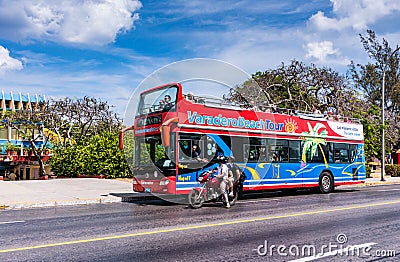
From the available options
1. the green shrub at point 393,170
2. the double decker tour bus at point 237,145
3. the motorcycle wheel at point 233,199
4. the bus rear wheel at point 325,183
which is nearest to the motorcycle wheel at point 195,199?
the double decker tour bus at point 237,145

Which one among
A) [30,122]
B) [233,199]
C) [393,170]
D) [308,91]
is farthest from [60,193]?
[393,170]

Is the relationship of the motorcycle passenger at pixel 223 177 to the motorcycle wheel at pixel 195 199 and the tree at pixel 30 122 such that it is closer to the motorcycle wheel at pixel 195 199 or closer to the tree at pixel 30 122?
the motorcycle wheel at pixel 195 199

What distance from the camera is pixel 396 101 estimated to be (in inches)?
2079

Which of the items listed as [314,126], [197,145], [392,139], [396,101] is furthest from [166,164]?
[396,101]

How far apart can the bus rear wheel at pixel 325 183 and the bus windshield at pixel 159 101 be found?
8911 millimetres

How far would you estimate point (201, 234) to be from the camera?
8734mm

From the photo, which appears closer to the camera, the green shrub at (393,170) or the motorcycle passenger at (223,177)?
the motorcycle passenger at (223,177)

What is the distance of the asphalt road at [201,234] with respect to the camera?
6973 millimetres

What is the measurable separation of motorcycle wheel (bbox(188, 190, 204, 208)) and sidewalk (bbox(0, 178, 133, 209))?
371 cm

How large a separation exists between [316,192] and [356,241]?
40.6 feet

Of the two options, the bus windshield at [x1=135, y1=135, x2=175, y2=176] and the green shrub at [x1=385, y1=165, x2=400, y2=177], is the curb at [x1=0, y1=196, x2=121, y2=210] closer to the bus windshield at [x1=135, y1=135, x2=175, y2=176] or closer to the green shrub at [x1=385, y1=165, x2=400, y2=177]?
the bus windshield at [x1=135, y1=135, x2=175, y2=176]

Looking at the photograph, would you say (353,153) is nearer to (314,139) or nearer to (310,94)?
(314,139)

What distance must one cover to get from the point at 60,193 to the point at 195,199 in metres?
6.93

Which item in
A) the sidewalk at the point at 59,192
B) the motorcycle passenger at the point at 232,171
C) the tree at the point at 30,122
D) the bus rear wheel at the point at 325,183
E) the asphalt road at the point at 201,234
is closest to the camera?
the asphalt road at the point at 201,234
